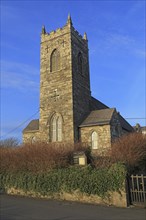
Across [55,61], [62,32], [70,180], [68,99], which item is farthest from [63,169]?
[62,32]

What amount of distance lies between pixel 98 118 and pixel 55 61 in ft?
27.6

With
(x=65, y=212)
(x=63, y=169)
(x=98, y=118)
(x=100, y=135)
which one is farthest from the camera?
(x=98, y=118)

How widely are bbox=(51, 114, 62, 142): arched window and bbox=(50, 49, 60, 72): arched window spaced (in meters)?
5.66

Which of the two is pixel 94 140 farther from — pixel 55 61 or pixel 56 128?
pixel 55 61

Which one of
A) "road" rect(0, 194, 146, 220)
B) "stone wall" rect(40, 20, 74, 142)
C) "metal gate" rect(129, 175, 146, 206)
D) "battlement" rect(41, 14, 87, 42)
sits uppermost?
"battlement" rect(41, 14, 87, 42)

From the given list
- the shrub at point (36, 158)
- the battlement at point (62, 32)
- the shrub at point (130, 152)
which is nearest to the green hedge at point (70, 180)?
the shrub at point (36, 158)

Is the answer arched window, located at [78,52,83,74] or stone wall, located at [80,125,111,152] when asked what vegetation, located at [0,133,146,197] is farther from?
arched window, located at [78,52,83,74]

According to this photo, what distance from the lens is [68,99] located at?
29328 millimetres

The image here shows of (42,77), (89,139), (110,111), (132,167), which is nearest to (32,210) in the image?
(132,167)

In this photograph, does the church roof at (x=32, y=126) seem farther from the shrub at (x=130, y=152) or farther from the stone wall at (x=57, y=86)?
the shrub at (x=130, y=152)

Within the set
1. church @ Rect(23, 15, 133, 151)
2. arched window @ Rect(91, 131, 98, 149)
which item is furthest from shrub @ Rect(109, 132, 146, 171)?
arched window @ Rect(91, 131, 98, 149)

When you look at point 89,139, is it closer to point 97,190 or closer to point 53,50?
point 53,50

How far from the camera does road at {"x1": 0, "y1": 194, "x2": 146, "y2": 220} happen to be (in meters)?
11.1

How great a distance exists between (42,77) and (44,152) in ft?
49.8
